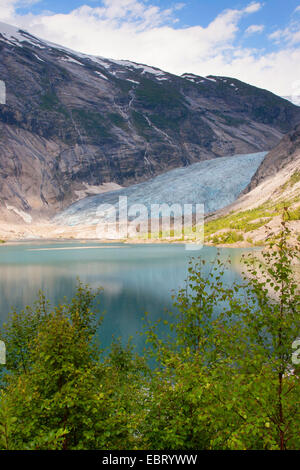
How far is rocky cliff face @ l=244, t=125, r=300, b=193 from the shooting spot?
244ft

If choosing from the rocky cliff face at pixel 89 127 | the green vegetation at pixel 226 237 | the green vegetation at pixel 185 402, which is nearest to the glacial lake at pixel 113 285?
the green vegetation at pixel 185 402

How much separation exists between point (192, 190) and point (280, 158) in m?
22.6

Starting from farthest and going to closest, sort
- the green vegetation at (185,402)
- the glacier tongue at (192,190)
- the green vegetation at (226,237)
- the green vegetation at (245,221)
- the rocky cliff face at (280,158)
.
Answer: the glacier tongue at (192,190) → the rocky cliff face at (280,158) → the green vegetation at (245,221) → the green vegetation at (226,237) → the green vegetation at (185,402)

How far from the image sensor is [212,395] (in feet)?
12.1

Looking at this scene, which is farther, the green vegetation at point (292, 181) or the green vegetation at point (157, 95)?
the green vegetation at point (157, 95)

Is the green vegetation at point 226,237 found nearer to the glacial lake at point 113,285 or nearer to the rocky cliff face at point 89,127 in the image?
the glacial lake at point 113,285

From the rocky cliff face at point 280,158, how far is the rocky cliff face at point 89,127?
59.6 meters

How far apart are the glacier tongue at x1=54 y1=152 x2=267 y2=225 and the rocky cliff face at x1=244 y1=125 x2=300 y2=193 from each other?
9393 mm

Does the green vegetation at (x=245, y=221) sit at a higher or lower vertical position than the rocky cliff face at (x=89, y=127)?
lower

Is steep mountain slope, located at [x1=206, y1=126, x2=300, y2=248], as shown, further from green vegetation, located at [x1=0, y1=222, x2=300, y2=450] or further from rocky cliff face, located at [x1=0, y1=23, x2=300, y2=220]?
rocky cliff face, located at [x1=0, y1=23, x2=300, y2=220]

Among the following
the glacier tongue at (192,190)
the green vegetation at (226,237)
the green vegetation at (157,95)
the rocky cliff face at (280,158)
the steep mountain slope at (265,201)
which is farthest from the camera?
the green vegetation at (157,95)

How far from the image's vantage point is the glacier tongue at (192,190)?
89025mm

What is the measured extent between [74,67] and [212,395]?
17145 centimetres

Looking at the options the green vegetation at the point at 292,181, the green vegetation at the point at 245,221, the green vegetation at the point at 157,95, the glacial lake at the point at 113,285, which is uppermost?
the green vegetation at the point at 157,95
